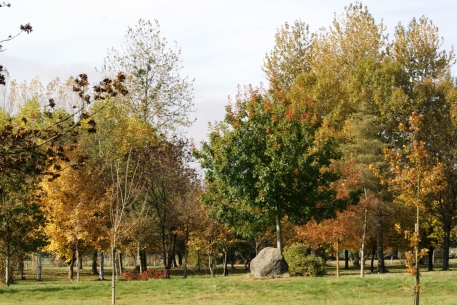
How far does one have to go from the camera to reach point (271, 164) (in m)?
28.0

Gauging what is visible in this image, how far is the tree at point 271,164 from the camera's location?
93.8 ft

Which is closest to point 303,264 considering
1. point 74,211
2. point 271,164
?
point 271,164

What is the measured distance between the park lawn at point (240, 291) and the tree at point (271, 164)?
434 centimetres

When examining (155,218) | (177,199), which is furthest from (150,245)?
(177,199)

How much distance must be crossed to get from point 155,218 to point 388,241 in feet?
70.9

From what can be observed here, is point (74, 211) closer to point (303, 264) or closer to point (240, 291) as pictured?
point (303, 264)

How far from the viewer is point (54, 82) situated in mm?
53875

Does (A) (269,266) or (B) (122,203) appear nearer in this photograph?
(B) (122,203)

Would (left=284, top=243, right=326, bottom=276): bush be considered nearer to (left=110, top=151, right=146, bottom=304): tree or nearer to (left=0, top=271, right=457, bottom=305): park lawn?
(left=0, top=271, right=457, bottom=305): park lawn

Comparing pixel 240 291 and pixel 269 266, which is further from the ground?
pixel 269 266

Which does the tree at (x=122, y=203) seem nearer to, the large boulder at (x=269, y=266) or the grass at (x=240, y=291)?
the grass at (x=240, y=291)

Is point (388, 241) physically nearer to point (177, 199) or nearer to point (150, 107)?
point (177, 199)

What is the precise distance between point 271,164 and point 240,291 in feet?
22.4

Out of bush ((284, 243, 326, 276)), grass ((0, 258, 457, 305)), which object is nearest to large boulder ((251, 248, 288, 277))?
grass ((0, 258, 457, 305))
